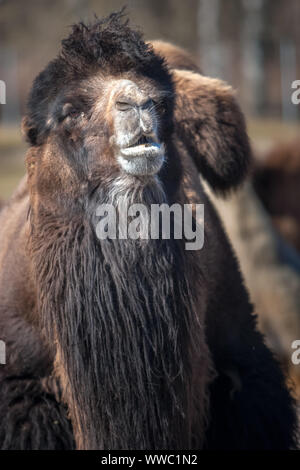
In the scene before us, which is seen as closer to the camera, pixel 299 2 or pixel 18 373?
pixel 18 373

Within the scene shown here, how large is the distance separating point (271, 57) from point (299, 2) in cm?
236

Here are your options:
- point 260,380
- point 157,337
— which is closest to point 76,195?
point 157,337

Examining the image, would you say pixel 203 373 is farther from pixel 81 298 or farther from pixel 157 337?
pixel 81 298

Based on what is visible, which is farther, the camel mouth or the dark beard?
the dark beard

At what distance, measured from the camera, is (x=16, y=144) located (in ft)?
53.1

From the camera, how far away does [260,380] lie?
3.82m

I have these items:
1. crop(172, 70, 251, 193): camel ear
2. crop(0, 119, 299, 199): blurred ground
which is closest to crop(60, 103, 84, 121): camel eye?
crop(172, 70, 251, 193): camel ear

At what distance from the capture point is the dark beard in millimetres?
3008

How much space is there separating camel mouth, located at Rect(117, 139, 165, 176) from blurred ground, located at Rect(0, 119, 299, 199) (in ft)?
32.4

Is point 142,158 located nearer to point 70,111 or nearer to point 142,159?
point 142,159

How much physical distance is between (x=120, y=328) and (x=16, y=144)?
1360 centimetres

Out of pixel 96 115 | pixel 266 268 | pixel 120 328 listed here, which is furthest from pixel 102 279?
pixel 266 268

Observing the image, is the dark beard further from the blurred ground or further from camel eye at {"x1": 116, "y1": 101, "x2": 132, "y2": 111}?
the blurred ground

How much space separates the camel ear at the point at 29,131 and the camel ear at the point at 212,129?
0.81 metres
